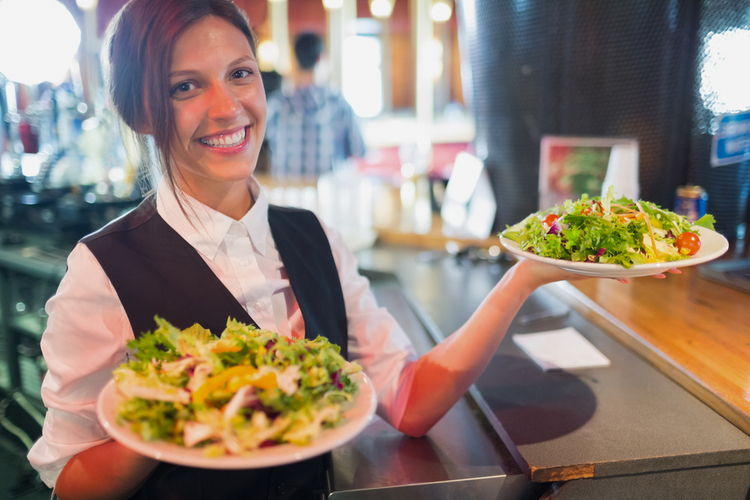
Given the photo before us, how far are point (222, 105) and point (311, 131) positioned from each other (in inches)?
120

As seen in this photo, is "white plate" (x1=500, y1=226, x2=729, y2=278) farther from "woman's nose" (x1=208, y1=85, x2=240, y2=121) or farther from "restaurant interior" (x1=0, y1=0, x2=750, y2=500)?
"woman's nose" (x1=208, y1=85, x2=240, y2=121)

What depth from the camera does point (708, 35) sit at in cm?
184

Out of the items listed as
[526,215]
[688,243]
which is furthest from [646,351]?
[526,215]

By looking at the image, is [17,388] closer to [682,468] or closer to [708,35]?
[682,468]

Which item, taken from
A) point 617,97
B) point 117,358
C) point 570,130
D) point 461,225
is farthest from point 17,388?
point 617,97

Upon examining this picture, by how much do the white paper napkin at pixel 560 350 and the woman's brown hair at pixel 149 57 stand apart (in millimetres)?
973

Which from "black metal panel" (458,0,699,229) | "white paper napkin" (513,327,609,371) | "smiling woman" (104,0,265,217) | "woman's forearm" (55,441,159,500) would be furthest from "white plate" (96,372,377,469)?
"black metal panel" (458,0,699,229)

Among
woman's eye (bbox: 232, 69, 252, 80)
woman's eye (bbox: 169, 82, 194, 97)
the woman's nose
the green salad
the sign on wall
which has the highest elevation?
woman's eye (bbox: 232, 69, 252, 80)

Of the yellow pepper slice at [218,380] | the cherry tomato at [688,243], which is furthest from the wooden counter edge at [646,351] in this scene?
the yellow pepper slice at [218,380]

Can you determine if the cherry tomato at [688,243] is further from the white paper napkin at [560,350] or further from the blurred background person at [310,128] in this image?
the blurred background person at [310,128]

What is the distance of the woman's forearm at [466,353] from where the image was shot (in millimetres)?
1021

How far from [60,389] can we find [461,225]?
6.48ft

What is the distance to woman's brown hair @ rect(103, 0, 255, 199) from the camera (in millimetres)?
927

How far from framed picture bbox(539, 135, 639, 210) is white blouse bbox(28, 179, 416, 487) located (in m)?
1.17
